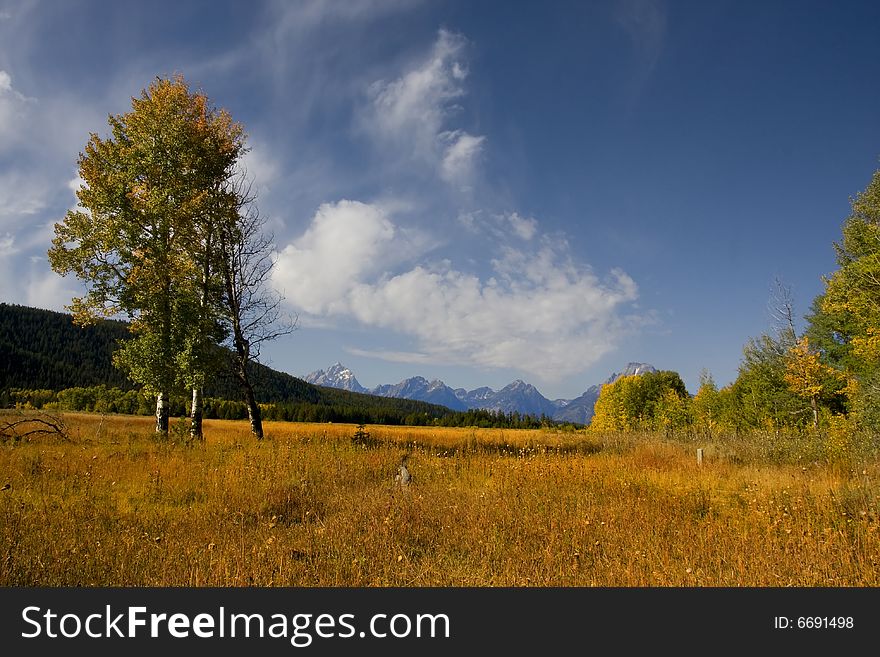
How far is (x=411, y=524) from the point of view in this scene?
6406 millimetres

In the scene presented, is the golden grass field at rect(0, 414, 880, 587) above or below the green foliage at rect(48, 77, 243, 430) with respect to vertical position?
below

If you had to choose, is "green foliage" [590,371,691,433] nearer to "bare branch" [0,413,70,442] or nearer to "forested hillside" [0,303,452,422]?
"bare branch" [0,413,70,442]

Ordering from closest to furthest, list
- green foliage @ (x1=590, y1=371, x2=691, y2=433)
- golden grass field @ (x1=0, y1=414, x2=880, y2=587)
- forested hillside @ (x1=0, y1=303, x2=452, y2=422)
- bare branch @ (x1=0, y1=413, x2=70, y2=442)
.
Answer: golden grass field @ (x1=0, y1=414, x2=880, y2=587) < bare branch @ (x1=0, y1=413, x2=70, y2=442) < green foliage @ (x1=590, y1=371, x2=691, y2=433) < forested hillside @ (x1=0, y1=303, x2=452, y2=422)

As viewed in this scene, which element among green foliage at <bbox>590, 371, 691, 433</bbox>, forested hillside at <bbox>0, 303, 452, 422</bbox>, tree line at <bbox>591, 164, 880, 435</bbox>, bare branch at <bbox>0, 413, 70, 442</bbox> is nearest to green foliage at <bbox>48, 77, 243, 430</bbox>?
bare branch at <bbox>0, 413, 70, 442</bbox>

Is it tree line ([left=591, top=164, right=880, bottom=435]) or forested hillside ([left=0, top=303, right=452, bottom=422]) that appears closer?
tree line ([left=591, top=164, right=880, bottom=435])

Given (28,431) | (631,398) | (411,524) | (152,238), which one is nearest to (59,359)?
(28,431)

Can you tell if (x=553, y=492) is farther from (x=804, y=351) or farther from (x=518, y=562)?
(x=804, y=351)

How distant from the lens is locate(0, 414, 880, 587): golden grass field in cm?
479

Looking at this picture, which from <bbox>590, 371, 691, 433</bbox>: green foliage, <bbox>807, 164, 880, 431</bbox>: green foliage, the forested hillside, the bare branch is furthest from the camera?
the forested hillside

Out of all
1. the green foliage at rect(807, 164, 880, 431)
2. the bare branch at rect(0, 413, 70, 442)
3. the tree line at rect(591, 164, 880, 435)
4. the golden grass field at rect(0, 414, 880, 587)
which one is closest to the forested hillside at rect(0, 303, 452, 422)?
the tree line at rect(591, 164, 880, 435)

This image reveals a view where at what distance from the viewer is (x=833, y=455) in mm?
13969

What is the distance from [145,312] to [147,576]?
→ 12.7 metres

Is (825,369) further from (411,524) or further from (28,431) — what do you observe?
(28,431)

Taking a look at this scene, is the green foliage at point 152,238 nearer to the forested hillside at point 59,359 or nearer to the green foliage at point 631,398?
the green foliage at point 631,398
